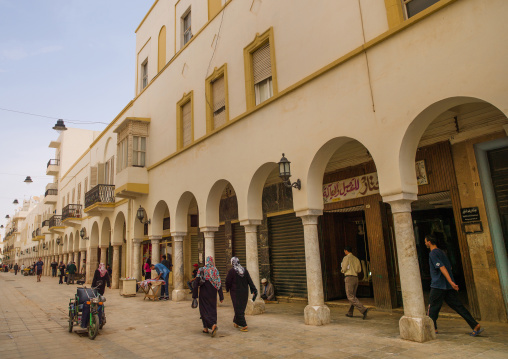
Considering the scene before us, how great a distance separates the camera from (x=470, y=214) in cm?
767

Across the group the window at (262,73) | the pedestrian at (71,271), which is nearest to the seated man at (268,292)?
the window at (262,73)

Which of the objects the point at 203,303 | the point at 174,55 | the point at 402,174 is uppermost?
the point at 174,55

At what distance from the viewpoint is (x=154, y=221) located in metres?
16.3

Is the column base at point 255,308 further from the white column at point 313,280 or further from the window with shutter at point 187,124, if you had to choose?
the window with shutter at point 187,124

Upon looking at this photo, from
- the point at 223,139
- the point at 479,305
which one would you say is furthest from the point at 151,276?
the point at 479,305

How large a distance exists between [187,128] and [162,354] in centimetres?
1004

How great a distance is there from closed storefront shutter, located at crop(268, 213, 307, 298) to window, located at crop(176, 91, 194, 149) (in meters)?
4.83

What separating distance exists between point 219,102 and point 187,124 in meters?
2.61

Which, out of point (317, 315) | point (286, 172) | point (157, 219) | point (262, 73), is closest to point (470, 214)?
point (317, 315)

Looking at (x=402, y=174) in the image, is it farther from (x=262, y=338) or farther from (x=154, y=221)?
(x=154, y=221)

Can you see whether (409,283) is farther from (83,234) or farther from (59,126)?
(83,234)

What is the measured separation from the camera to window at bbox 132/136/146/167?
1731 centimetres

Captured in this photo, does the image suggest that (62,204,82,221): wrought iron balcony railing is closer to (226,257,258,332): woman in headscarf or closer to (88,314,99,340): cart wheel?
(88,314,99,340): cart wheel

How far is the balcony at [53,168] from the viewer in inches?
1704
